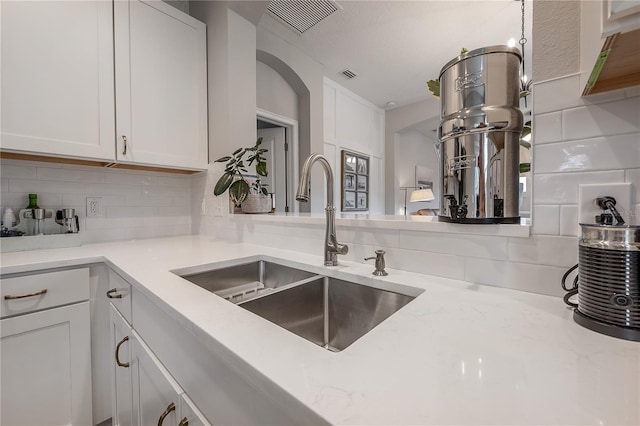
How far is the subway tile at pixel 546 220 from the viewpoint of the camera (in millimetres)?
648

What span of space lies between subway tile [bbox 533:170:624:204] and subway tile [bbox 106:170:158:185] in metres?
2.10

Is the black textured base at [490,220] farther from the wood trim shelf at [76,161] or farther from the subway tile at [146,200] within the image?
the subway tile at [146,200]

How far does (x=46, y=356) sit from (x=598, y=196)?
186cm

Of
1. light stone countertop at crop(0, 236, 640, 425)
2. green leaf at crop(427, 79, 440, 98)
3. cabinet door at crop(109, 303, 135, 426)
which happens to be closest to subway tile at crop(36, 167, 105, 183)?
cabinet door at crop(109, 303, 135, 426)

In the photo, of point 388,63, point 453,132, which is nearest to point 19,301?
point 453,132

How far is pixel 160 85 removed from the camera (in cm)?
170

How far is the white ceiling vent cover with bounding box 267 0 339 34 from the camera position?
88.8 inches

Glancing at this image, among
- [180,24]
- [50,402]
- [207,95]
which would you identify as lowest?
[50,402]

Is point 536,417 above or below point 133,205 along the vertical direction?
below

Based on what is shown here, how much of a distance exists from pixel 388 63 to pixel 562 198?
322 centimetres

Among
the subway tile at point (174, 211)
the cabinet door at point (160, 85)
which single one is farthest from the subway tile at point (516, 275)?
the subway tile at point (174, 211)

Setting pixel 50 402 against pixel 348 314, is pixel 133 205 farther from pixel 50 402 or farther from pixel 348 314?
pixel 348 314

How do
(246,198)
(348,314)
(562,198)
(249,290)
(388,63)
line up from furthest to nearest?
(388,63), (246,198), (249,290), (348,314), (562,198)

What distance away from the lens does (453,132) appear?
2.47ft
